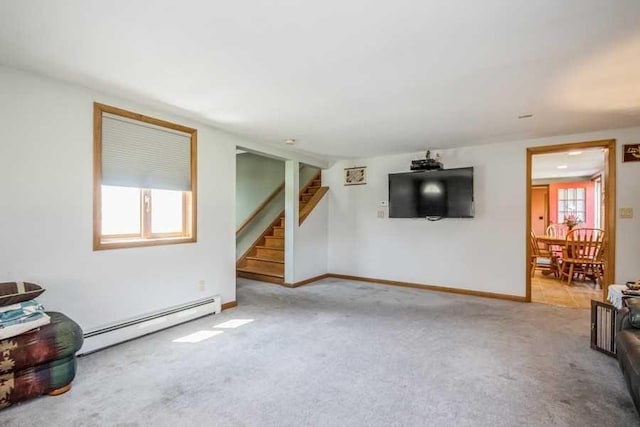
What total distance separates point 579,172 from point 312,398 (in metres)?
8.76

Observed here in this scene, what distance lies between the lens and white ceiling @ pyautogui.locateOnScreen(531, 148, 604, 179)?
550 cm

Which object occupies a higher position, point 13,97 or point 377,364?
point 13,97

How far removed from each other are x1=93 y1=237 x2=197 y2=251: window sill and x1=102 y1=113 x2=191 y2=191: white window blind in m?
0.52

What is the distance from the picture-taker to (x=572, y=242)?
5410 millimetres

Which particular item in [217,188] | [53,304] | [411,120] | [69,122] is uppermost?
[411,120]

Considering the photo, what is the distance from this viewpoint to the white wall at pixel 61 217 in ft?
7.41

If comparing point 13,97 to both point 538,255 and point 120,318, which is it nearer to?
point 120,318

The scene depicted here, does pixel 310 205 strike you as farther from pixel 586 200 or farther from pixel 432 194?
pixel 586 200

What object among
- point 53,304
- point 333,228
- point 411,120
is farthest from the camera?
point 333,228

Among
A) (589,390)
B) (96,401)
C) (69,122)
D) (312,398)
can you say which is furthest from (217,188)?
(589,390)

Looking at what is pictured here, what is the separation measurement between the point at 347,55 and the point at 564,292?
5043 mm

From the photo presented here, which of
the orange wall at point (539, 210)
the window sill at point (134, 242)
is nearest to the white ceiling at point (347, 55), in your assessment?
the window sill at point (134, 242)

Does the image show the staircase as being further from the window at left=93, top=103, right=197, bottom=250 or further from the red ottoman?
the red ottoman

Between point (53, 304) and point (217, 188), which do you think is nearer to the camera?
point (53, 304)
